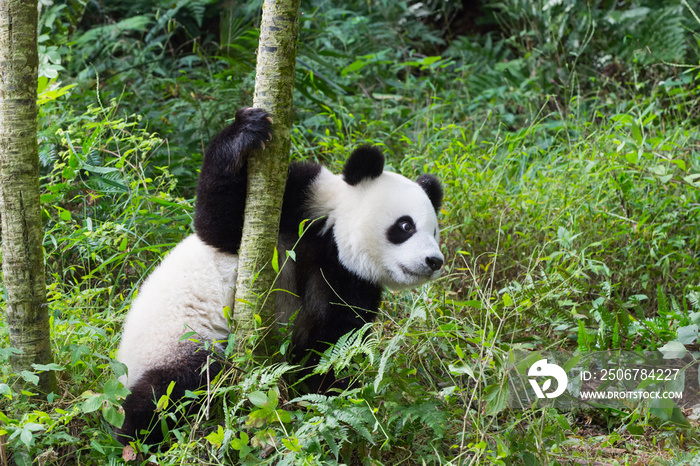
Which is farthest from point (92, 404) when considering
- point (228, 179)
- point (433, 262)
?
point (433, 262)

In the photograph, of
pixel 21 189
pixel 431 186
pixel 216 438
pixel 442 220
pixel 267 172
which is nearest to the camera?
pixel 216 438

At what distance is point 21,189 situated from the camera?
2.55 m

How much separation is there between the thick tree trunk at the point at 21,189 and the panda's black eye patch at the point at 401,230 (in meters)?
1.56

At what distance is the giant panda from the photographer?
2.81m

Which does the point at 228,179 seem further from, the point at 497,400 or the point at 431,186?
the point at 497,400

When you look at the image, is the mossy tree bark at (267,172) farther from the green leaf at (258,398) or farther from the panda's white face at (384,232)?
the panda's white face at (384,232)

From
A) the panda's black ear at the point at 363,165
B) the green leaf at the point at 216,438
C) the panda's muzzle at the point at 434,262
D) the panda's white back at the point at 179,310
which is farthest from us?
the panda's black ear at the point at 363,165

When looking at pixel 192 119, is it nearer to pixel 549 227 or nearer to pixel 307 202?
pixel 307 202

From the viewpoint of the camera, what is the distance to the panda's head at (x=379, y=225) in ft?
10.0

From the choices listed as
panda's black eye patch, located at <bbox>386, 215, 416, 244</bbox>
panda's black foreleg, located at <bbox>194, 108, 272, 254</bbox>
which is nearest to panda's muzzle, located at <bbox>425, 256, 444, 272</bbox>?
panda's black eye patch, located at <bbox>386, 215, 416, 244</bbox>

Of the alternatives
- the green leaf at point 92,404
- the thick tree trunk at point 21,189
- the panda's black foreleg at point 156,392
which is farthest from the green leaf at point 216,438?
the thick tree trunk at point 21,189

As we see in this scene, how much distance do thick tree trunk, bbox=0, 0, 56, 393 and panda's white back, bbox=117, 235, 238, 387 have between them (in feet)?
1.22

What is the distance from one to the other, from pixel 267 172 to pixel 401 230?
0.78 m

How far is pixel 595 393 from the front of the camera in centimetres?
318
